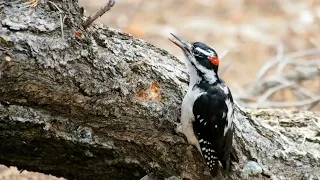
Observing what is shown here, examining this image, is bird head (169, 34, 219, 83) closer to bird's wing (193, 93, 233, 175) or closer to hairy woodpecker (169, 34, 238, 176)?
hairy woodpecker (169, 34, 238, 176)

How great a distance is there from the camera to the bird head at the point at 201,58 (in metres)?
2.92

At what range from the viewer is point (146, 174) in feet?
10.6

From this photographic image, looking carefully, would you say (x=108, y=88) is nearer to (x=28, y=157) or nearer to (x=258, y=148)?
(x=28, y=157)

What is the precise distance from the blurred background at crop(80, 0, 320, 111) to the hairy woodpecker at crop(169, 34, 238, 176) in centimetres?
354

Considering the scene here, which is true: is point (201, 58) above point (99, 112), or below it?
above

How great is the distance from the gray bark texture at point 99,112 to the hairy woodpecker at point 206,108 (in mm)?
86

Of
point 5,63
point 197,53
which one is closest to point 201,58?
point 197,53

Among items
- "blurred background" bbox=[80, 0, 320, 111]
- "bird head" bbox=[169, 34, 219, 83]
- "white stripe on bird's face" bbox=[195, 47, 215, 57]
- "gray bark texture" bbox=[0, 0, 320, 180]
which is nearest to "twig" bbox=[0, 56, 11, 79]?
"gray bark texture" bbox=[0, 0, 320, 180]

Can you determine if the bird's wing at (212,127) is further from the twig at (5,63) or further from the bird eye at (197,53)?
the twig at (5,63)

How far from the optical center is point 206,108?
9.77ft

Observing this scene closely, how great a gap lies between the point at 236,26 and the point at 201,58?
4911 mm

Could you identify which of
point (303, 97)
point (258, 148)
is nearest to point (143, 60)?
point (258, 148)

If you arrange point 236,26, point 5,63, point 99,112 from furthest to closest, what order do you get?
1. point 236,26
2. point 99,112
3. point 5,63

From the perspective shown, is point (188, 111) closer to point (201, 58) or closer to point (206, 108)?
point (206, 108)
